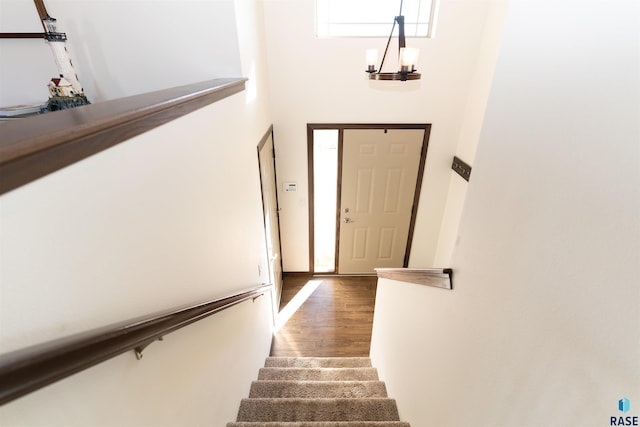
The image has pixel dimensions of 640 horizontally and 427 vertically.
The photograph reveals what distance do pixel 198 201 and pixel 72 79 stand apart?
3.84 feet

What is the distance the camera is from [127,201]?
800 millimetres

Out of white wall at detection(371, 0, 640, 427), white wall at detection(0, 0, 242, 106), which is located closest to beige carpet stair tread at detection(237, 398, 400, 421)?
white wall at detection(371, 0, 640, 427)

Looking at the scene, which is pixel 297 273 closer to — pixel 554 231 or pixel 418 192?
pixel 418 192

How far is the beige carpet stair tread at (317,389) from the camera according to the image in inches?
89.3

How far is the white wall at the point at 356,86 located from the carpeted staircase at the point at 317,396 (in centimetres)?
193

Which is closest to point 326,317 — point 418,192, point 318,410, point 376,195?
point 376,195

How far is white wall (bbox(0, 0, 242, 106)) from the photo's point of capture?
70.2 inches

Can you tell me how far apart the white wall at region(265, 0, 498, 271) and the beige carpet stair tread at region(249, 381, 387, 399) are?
211 cm

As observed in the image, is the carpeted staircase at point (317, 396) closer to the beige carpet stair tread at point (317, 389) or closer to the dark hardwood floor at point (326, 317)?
the beige carpet stair tread at point (317, 389)

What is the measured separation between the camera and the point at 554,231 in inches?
27.4

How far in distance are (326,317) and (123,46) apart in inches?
127

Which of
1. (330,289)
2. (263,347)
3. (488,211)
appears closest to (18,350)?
(488,211)

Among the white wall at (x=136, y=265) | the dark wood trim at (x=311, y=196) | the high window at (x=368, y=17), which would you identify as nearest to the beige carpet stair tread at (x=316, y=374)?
the white wall at (x=136, y=265)

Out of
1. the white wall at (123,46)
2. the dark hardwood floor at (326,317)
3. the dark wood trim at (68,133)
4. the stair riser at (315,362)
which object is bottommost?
the dark hardwood floor at (326,317)
